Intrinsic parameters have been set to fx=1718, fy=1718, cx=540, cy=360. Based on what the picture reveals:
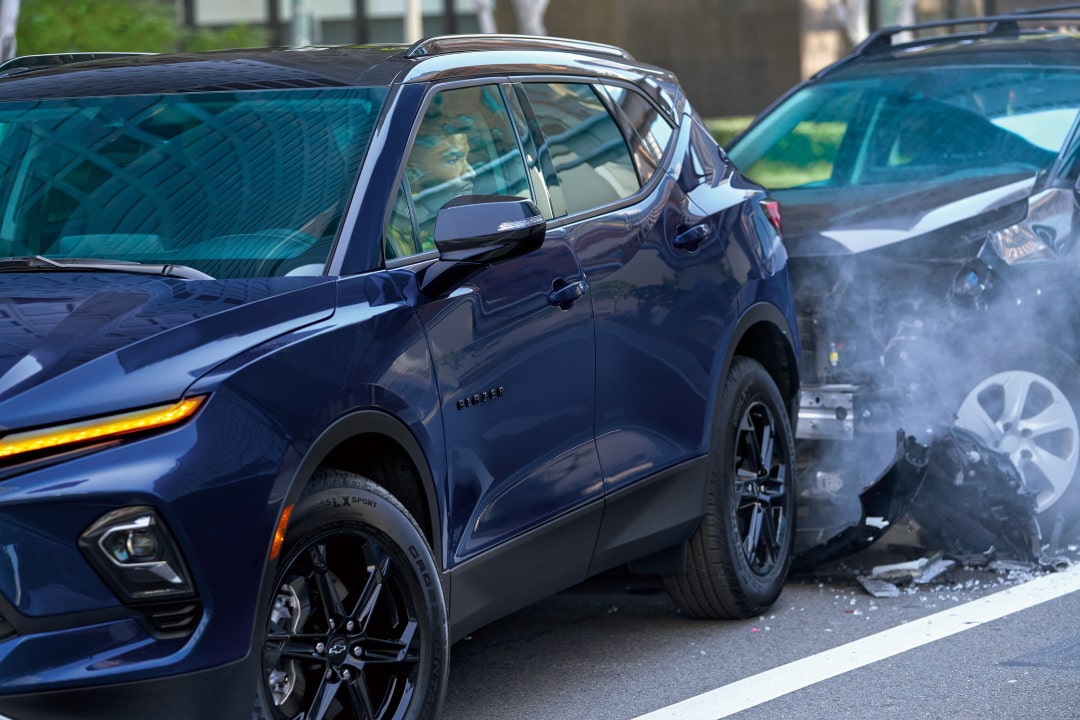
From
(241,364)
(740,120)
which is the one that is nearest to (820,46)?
(740,120)

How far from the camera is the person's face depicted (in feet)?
15.2

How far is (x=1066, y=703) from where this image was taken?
485 centimetres

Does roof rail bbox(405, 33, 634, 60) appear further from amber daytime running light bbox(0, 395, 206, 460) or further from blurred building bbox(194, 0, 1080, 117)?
blurred building bbox(194, 0, 1080, 117)

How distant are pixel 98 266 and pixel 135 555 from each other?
3.69ft

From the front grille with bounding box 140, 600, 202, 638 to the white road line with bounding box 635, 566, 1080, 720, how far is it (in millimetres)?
1855

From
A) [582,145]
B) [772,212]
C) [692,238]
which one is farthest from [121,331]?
[772,212]

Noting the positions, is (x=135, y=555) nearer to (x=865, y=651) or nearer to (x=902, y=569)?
(x=865, y=651)

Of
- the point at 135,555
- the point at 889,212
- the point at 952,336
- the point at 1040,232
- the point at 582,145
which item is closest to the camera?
A: the point at 135,555

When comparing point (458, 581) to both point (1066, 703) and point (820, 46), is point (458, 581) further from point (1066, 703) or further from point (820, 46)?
point (820, 46)

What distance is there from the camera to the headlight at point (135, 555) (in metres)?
3.32

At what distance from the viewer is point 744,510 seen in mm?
6156

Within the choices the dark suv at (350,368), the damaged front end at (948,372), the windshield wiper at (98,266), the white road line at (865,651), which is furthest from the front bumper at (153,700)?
the damaged front end at (948,372)

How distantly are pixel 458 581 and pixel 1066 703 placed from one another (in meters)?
1.80

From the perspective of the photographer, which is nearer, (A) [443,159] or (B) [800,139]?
(A) [443,159]
